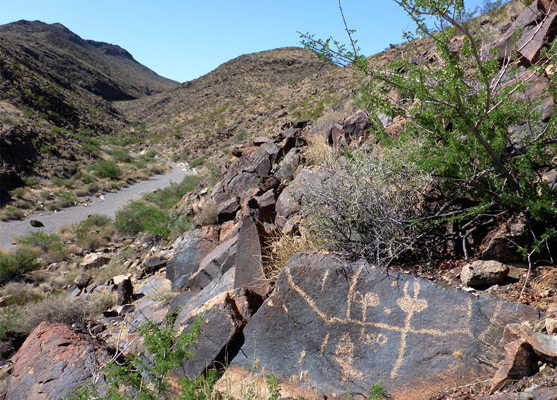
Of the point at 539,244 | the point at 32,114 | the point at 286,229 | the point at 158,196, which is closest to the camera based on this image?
the point at 539,244

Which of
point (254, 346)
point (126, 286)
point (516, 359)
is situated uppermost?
point (516, 359)

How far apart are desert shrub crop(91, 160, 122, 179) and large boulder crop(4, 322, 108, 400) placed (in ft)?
60.9

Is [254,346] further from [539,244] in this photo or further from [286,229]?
[539,244]

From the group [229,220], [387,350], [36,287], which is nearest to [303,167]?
[229,220]

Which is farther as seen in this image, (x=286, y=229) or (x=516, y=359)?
(x=286, y=229)

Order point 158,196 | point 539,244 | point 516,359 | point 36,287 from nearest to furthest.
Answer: point 516,359
point 539,244
point 36,287
point 158,196

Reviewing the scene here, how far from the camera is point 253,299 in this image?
373 cm

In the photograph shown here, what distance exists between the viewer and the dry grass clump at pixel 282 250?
12.1 feet

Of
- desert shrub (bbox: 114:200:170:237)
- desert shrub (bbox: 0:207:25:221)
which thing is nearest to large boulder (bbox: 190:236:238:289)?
desert shrub (bbox: 114:200:170:237)

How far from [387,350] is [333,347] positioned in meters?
0.46

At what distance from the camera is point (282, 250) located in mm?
3986

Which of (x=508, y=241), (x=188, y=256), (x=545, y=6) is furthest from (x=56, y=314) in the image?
(x=545, y=6)

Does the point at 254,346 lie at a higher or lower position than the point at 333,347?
lower

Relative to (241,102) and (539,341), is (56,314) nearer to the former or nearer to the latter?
(539,341)
